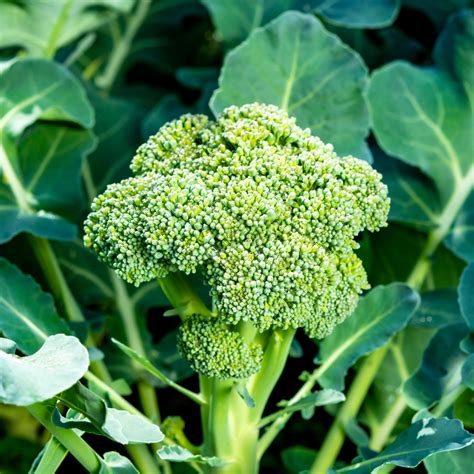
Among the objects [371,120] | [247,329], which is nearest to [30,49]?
[371,120]

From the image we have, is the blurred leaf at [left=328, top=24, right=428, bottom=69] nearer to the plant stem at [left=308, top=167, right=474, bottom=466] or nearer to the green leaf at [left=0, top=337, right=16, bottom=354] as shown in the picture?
the plant stem at [left=308, top=167, right=474, bottom=466]

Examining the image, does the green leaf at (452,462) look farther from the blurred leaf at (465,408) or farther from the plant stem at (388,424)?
the plant stem at (388,424)

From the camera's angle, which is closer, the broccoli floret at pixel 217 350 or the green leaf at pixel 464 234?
the broccoli floret at pixel 217 350

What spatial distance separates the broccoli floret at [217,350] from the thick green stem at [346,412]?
286 millimetres

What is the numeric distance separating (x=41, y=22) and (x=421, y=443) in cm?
88

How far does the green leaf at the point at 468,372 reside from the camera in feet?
2.59

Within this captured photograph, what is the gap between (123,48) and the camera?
4.71 feet

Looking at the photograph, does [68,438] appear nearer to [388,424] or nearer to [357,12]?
[388,424]

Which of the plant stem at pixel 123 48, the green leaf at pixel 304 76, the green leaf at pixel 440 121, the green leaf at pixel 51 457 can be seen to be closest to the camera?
the green leaf at pixel 51 457

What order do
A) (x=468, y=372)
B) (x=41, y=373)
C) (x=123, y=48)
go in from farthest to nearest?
(x=123, y=48) → (x=468, y=372) → (x=41, y=373)

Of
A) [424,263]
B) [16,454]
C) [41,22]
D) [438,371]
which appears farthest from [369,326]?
[41,22]

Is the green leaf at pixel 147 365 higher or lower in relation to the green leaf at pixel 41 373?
lower

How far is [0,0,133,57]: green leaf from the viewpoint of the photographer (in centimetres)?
117

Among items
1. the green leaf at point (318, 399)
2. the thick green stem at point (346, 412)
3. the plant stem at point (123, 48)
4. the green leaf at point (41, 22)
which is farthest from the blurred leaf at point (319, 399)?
the plant stem at point (123, 48)
